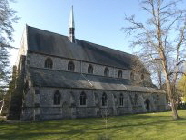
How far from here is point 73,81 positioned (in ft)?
103

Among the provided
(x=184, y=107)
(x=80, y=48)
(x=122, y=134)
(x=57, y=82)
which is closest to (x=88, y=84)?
(x=57, y=82)

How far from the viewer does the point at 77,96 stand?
30.3 m

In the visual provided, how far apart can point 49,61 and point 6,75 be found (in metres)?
8.73

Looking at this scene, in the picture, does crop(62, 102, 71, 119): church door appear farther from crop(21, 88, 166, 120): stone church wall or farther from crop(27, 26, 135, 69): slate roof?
crop(27, 26, 135, 69): slate roof

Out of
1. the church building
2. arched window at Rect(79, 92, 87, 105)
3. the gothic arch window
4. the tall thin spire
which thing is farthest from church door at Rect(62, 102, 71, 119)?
the tall thin spire

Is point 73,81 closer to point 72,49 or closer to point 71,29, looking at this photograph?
point 72,49

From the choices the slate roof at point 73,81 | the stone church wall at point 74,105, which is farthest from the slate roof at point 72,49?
the stone church wall at point 74,105

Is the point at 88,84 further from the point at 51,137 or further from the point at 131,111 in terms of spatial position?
the point at 51,137

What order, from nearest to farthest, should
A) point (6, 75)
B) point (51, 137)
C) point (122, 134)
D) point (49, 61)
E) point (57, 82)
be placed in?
1. point (51, 137)
2. point (122, 134)
3. point (6, 75)
4. point (57, 82)
5. point (49, 61)

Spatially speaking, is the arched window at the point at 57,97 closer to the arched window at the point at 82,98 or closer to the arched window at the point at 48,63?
the arched window at the point at 82,98

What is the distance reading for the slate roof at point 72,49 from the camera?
3212 centimetres

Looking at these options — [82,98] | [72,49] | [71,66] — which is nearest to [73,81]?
[82,98]

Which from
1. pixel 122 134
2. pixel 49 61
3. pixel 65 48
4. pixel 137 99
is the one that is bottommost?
pixel 122 134

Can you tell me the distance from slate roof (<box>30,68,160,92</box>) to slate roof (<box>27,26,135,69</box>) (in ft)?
8.97
